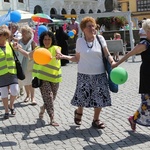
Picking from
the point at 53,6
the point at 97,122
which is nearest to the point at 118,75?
the point at 97,122

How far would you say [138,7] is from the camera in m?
65.2

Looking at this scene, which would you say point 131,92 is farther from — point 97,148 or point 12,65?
point 97,148

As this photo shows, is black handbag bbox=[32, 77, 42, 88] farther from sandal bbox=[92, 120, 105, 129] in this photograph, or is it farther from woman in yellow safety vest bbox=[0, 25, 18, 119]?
sandal bbox=[92, 120, 105, 129]

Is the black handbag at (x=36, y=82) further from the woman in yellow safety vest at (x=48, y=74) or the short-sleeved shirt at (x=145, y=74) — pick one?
the short-sleeved shirt at (x=145, y=74)

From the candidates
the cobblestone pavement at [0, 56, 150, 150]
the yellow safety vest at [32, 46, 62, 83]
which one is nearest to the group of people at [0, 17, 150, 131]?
the yellow safety vest at [32, 46, 62, 83]

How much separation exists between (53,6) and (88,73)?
40494mm

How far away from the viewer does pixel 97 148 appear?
490cm

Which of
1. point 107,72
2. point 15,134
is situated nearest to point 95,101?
point 107,72

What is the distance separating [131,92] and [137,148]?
434cm

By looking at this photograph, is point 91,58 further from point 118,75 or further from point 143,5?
point 143,5

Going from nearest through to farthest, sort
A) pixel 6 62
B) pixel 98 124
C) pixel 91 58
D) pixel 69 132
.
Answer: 1. pixel 91 58
2. pixel 69 132
3. pixel 98 124
4. pixel 6 62

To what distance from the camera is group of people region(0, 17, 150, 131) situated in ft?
16.8

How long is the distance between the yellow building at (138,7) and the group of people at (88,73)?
59.7 metres

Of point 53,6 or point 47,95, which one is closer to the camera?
point 47,95
